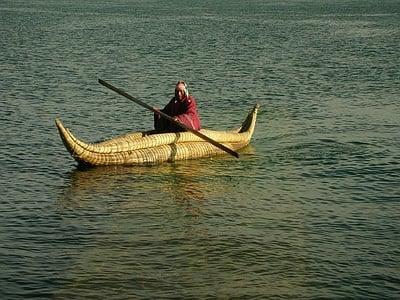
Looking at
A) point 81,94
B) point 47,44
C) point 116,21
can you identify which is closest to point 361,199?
point 81,94

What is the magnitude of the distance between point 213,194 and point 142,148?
284cm

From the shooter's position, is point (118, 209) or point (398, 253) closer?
point (398, 253)

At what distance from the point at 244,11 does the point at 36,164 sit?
84.7m

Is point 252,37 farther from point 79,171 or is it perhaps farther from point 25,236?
point 25,236

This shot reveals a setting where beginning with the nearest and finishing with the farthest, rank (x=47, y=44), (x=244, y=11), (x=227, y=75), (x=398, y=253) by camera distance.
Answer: (x=398, y=253) < (x=227, y=75) < (x=47, y=44) < (x=244, y=11)

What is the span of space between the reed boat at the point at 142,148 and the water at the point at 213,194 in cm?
30

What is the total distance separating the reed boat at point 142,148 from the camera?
63.7 feet

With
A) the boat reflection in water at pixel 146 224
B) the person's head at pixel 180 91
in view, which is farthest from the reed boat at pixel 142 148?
the person's head at pixel 180 91

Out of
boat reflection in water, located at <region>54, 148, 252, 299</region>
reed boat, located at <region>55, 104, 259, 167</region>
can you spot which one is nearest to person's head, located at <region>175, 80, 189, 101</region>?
reed boat, located at <region>55, 104, 259, 167</region>

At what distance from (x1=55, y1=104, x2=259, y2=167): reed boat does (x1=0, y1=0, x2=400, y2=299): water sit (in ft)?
0.97

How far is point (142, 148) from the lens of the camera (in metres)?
20.5

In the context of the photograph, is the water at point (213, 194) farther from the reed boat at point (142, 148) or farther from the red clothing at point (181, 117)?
the red clothing at point (181, 117)

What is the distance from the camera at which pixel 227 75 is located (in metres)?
40.4

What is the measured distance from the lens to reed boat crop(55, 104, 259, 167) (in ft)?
63.7
